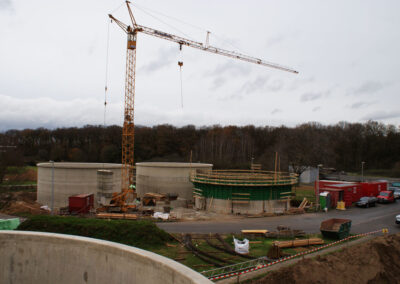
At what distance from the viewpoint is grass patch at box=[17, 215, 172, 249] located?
65.7 feet

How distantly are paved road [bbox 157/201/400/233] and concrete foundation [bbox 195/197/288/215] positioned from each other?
2097 mm

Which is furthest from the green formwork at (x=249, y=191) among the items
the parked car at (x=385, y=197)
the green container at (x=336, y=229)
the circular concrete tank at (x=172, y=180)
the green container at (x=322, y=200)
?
the parked car at (x=385, y=197)

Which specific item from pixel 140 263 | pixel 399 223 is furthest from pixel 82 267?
pixel 399 223

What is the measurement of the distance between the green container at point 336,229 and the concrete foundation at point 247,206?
33.3 feet

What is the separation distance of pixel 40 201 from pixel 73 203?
9053mm

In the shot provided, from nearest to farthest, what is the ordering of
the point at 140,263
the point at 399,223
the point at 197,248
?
the point at 140,263 → the point at 197,248 → the point at 399,223

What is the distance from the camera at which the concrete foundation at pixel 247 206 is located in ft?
103

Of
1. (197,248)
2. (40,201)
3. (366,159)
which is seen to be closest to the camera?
(197,248)

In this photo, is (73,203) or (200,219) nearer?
(200,219)

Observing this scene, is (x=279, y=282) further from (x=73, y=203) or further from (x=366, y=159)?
(x=366, y=159)

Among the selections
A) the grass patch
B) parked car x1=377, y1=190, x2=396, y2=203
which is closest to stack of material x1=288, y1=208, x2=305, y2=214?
parked car x1=377, y1=190, x2=396, y2=203

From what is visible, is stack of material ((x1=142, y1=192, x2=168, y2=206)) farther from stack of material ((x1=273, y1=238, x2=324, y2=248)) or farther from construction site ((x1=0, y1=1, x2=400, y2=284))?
stack of material ((x1=273, y1=238, x2=324, y2=248))

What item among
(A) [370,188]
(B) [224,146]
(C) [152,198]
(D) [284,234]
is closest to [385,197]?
(A) [370,188]

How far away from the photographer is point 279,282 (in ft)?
42.5
